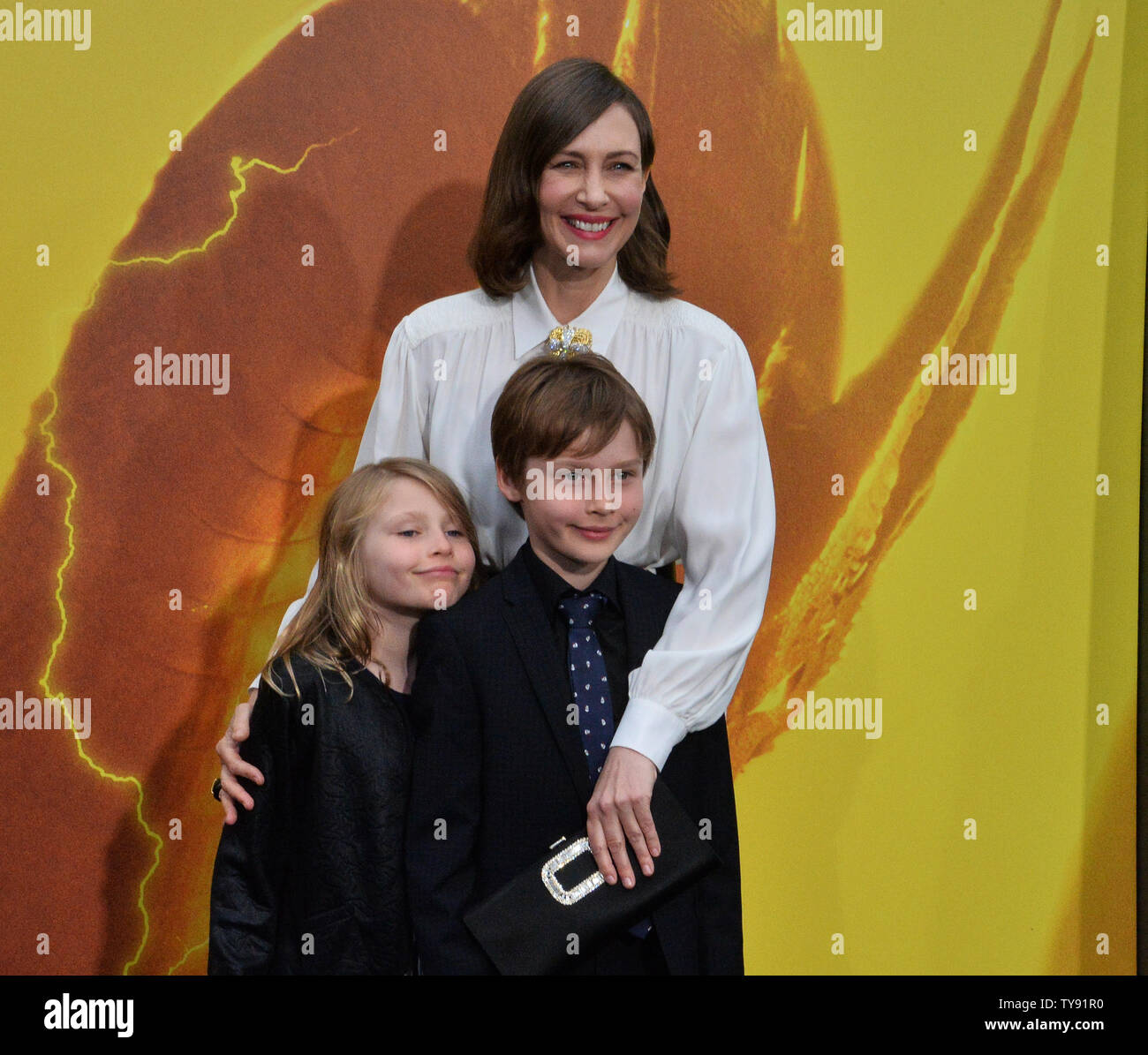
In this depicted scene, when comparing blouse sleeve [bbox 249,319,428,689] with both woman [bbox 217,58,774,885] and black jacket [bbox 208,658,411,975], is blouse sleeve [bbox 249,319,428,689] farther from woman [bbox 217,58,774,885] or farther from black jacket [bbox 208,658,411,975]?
black jacket [bbox 208,658,411,975]

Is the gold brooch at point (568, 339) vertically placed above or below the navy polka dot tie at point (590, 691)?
above

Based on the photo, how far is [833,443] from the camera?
270 centimetres

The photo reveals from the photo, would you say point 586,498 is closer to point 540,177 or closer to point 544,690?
point 544,690

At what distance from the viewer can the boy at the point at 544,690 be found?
67.9 inches

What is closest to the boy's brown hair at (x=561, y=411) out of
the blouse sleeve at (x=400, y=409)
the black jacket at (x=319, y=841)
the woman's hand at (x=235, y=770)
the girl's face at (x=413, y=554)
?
the girl's face at (x=413, y=554)

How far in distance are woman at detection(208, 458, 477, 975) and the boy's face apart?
0.19 metres

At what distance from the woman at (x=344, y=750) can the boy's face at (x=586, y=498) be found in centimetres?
19

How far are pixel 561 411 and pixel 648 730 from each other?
449 millimetres

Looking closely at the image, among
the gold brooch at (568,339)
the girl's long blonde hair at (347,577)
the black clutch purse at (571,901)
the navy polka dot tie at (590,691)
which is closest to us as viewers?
the black clutch purse at (571,901)

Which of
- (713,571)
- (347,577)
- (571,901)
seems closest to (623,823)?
(571,901)

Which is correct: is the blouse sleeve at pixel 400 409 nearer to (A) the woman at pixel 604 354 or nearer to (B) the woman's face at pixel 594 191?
(A) the woman at pixel 604 354
